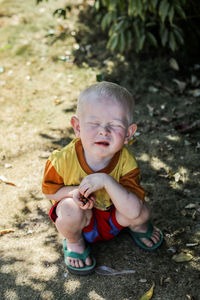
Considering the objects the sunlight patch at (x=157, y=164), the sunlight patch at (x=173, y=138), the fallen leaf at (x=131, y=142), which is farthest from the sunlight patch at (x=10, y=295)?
the sunlight patch at (x=173, y=138)

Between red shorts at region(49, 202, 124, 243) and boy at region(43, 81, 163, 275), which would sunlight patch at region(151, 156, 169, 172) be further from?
red shorts at region(49, 202, 124, 243)

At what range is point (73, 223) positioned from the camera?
2645 mm

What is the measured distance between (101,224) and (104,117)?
2.88ft

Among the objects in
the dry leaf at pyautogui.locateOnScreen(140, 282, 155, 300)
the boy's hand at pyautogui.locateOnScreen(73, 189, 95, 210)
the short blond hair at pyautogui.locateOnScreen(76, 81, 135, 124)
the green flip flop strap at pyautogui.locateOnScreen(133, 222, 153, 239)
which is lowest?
the dry leaf at pyautogui.locateOnScreen(140, 282, 155, 300)

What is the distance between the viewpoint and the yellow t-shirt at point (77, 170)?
269cm

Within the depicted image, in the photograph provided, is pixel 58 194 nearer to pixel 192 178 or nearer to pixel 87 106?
pixel 87 106

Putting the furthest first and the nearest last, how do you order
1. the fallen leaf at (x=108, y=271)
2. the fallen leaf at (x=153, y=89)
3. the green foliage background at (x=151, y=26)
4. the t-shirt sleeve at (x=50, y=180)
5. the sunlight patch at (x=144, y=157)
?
the fallen leaf at (x=153, y=89)
the green foliage background at (x=151, y=26)
the sunlight patch at (x=144, y=157)
the fallen leaf at (x=108, y=271)
the t-shirt sleeve at (x=50, y=180)

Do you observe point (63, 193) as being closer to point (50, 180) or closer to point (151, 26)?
point (50, 180)

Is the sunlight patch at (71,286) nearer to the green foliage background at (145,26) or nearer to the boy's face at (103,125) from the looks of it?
the boy's face at (103,125)

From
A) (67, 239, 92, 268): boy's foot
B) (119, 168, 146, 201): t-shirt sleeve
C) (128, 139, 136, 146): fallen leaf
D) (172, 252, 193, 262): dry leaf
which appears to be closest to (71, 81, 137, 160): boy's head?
(119, 168, 146, 201): t-shirt sleeve

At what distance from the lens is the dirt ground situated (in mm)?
2744

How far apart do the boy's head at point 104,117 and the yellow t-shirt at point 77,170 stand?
0.65 feet

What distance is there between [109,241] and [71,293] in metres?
0.60

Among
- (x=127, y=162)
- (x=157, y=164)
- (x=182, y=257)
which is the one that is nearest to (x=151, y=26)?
(x=157, y=164)
